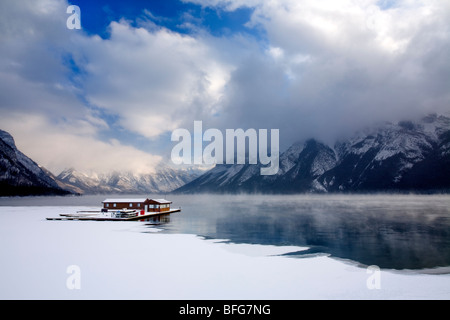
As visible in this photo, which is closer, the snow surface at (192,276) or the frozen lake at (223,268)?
the snow surface at (192,276)

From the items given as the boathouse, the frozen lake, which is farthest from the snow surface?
the boathouse

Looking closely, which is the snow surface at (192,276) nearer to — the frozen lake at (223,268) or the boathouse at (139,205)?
the frozen lake at (223,268)

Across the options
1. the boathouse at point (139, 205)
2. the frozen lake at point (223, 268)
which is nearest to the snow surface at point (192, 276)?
the frozen lake at point (223, 268)

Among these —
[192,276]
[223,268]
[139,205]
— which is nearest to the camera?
[192,276]

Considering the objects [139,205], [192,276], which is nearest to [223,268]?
[192,276]

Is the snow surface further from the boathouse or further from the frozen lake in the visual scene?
the boathouse

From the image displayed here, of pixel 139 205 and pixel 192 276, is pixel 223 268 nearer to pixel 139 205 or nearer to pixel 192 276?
pixel 192 276

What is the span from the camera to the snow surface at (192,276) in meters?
17.8

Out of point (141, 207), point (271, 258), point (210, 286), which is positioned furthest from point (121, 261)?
point (141, 207)

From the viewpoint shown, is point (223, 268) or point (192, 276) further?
point (223, 268)

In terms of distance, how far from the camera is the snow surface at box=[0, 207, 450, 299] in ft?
58.3

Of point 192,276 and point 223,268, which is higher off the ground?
point 192,276

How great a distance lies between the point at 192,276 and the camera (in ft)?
70.0
